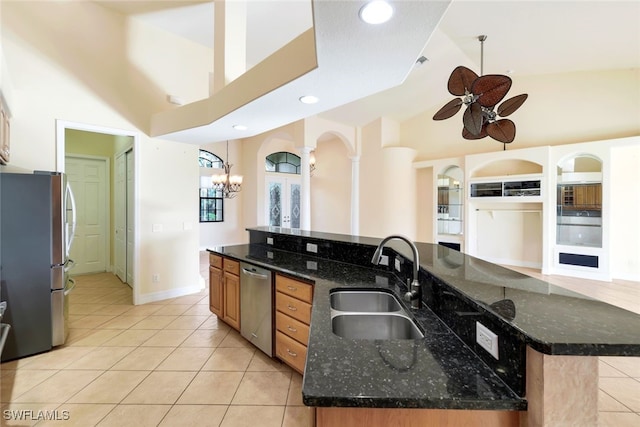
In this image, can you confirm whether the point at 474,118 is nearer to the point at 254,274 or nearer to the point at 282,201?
the point at 254,274

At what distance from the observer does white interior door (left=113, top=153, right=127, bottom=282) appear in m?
4.68

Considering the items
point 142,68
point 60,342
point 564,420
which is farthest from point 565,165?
point 60,342

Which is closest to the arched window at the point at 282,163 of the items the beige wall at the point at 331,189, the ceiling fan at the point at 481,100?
the beige wall at the point at 331,189

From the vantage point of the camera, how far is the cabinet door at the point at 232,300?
9.24ft

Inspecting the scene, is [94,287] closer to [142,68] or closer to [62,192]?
[62,192]

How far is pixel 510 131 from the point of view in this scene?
2625 mm

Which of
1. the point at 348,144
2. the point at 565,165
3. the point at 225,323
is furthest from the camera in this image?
the point at 348,144

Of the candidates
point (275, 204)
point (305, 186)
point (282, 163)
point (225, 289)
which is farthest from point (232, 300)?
point (282, 163)

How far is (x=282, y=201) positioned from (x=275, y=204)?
244 millimetres

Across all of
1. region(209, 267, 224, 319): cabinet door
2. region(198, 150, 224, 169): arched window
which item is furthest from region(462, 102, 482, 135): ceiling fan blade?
region(198, 150, 224, 169): arched window

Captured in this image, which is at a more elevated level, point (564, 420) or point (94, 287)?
point (564, 420)

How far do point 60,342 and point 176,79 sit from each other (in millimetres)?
3560

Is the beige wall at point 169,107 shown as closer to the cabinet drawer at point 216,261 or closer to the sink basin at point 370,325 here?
the cabinet drawer at point 216,261

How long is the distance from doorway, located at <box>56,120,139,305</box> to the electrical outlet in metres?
4.17
